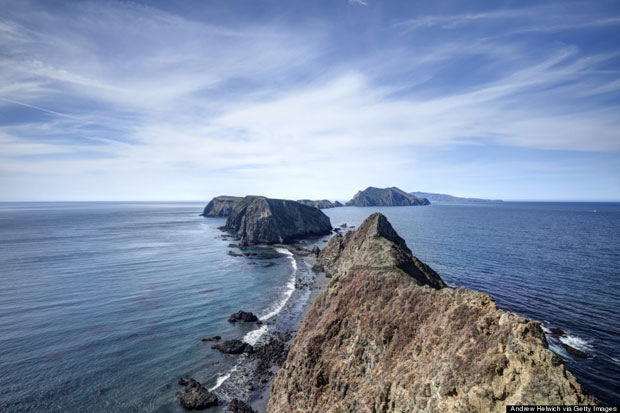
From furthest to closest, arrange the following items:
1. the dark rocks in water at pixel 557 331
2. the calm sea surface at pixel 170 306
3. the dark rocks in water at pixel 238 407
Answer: the dark rocks in water at pixel 557 331 < the calm sea surface at pixel 170 306 < the dark rocks in water at pixel 238 407

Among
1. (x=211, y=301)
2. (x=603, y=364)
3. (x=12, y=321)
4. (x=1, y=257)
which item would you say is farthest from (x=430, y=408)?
(x=1, y=257)

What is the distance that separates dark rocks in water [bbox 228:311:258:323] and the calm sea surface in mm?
2477

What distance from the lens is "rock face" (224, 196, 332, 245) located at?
131 m

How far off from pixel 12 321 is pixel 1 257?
70.1 metres

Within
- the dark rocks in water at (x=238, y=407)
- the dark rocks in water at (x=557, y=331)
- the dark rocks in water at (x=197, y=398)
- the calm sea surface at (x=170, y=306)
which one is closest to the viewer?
the dark rocks in water at (x=238, y=407)

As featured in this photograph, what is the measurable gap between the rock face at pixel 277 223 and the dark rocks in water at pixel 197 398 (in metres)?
95.8

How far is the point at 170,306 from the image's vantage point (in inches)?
2222

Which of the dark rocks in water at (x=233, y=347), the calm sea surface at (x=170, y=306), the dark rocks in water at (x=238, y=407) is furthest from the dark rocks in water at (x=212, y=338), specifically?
the dark rocks in water at (x=238, y=407)

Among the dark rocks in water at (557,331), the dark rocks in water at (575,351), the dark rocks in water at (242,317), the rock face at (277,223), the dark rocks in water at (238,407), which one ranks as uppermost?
the rock face at (277,223)

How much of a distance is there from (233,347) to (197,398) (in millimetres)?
10370

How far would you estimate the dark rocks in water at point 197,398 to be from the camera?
31.0 meters

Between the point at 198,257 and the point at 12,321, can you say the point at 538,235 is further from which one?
the point at 12,321

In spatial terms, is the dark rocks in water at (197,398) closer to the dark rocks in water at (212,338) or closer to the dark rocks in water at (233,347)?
the dark rocks in water at (233,347)

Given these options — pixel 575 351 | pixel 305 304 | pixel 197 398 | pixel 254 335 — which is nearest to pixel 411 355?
pixel 197 398
